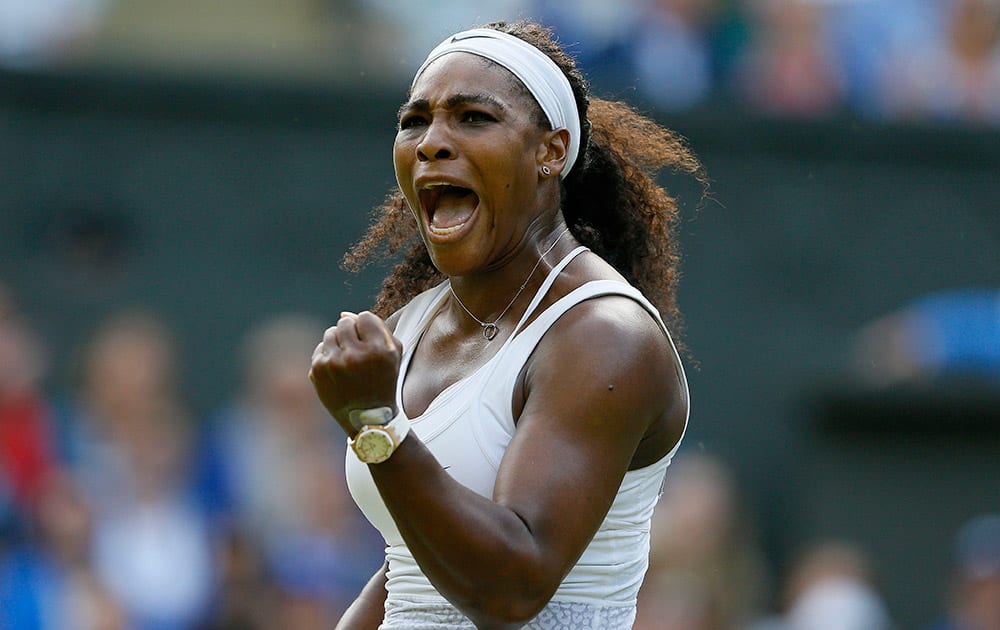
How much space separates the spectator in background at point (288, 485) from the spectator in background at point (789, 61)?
261 cm

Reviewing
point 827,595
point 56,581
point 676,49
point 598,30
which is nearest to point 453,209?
Answer: point 56,581

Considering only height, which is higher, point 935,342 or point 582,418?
point 582,418

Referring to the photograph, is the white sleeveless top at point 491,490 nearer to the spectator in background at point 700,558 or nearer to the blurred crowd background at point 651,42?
the spectator in background at point 700,558

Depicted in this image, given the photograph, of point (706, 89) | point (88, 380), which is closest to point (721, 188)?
point (706, 89)

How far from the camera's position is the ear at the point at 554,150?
300 cm

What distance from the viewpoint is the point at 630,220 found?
133 inches

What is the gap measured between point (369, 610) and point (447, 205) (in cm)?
87

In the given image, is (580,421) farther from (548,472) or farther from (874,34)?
(874,34)

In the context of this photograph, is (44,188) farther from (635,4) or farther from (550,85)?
(550,85)

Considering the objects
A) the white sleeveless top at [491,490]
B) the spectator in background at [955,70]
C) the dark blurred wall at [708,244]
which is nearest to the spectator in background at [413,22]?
the dark blurred wall at [708,244]

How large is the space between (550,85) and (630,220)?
1.49 feet

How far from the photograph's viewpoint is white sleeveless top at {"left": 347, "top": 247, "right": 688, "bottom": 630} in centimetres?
279

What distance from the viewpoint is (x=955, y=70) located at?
842 centimetres

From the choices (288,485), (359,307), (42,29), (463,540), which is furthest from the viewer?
(42,29)
